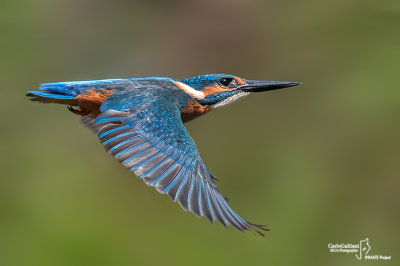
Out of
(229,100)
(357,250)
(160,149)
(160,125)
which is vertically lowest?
(357,250)

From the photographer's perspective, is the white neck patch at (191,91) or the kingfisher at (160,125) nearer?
the kingfisher at (160,125)

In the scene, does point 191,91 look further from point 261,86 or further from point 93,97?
point 93,97

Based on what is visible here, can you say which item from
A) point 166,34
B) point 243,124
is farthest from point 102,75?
point 243,124

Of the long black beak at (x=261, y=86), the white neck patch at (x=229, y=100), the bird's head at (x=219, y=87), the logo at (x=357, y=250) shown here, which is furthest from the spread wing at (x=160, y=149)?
the logo at (x=357, y=250)

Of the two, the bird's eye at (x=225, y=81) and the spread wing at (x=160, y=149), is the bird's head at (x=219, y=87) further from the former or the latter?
the spread wing at (x=160, y=149)

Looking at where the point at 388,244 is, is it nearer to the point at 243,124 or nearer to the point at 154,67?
the point at 243,124

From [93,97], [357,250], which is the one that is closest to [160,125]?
[93,97]

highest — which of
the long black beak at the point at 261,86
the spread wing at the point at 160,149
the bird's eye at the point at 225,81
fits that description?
the bird's eye at the point at 225,81

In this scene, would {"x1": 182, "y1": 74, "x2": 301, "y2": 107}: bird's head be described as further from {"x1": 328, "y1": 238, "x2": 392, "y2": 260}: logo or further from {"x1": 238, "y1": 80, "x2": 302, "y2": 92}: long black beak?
{"x1": 328, "y1": 238, "x2": 392, "y2": 260}: logo
